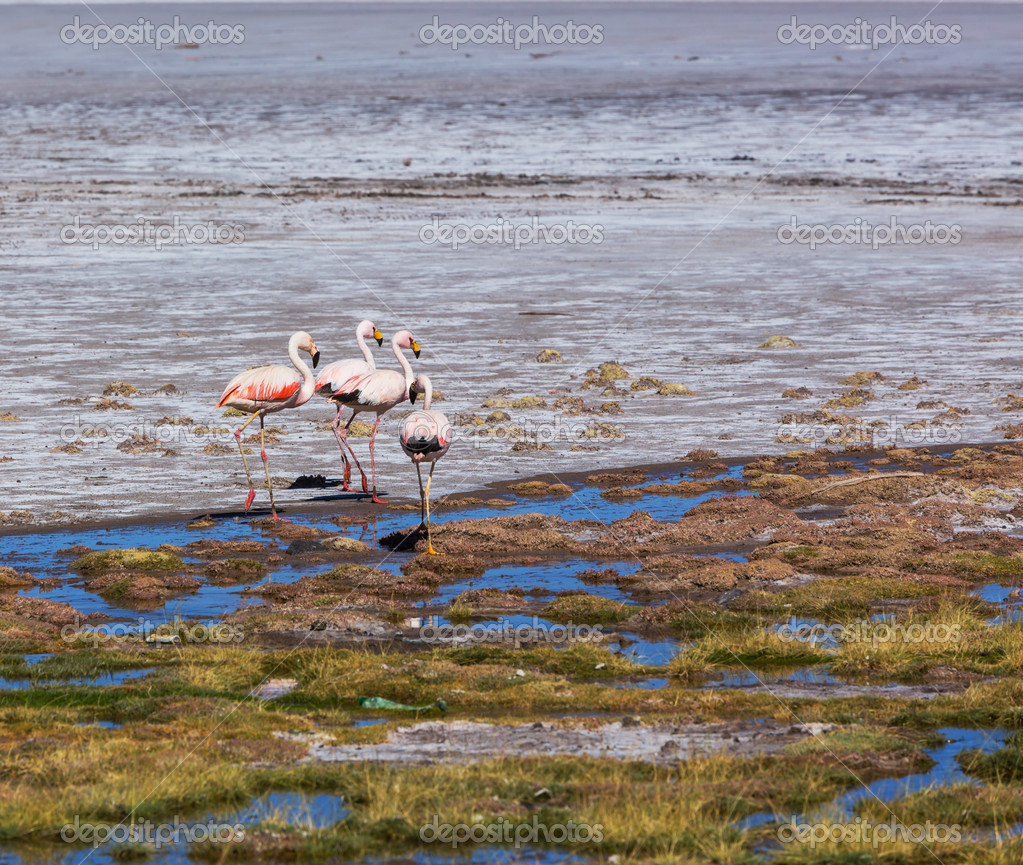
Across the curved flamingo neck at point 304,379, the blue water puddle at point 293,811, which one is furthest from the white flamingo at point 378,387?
the blue water puddle at point 293,811

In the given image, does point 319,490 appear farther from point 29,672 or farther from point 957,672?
point 957,672

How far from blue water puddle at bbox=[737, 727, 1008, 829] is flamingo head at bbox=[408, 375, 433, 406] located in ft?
25.6

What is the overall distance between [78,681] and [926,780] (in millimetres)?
6500

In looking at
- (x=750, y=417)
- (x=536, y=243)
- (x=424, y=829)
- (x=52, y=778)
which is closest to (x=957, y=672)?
(x=424, y=829)

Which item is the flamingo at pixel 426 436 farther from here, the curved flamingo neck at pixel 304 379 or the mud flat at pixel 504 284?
the mud flat at pixel 504 284

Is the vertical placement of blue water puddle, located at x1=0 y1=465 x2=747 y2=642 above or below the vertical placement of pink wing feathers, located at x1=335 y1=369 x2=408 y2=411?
below

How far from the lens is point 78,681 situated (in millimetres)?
11523

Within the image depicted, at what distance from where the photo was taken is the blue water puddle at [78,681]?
449 inches

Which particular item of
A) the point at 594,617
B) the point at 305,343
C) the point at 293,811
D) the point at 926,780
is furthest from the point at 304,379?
the point at 926,780

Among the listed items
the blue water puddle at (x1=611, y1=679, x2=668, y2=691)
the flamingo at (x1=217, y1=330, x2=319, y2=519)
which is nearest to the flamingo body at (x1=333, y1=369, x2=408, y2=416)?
the flamingo at (x1=217, y1=330, x2=319, y2=519)

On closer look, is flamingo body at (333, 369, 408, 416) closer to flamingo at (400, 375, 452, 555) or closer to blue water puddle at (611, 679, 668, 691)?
flamingo at (400, 375, 452, 555)

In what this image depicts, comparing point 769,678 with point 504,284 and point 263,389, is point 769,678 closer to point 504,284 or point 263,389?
point 263,389

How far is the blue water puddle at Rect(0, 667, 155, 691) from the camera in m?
11.4

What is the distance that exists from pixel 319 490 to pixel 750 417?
24.4ft
